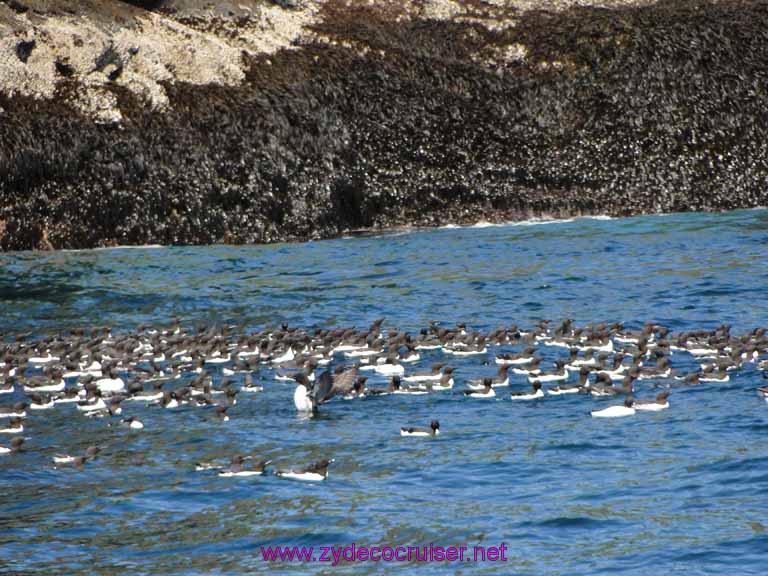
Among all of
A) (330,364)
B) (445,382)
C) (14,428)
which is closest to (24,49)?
(330,364)

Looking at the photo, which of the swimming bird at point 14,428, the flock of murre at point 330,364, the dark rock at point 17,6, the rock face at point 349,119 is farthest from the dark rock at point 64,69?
the swimming bird at point 14,428

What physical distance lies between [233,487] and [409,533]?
8.41ft

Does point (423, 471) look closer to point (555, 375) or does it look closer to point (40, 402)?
point (555, 375)

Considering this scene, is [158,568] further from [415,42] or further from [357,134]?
[415,42]

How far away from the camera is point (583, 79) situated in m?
37.5

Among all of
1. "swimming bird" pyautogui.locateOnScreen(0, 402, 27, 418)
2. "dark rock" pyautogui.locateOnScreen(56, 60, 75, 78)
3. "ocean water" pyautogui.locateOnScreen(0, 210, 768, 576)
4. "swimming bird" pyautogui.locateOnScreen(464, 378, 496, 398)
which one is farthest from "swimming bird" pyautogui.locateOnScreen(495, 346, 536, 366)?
"dark rock" pyautogui.locateOnScreen(56, 60, 75, 78)

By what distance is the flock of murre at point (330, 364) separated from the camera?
18.4 metres

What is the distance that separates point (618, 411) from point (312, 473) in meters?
4.75

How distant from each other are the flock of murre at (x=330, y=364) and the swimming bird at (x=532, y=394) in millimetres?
21

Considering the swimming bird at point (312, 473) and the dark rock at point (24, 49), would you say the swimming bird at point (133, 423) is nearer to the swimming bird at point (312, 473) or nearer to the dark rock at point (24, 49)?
the swimming bird at point (312, 473)

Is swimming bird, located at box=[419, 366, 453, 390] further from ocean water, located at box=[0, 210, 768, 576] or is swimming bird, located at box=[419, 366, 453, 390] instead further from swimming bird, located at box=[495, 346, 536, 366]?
swimming bird, located at box=[495, 346, 536, 366]

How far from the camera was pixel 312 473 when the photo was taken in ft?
49.1

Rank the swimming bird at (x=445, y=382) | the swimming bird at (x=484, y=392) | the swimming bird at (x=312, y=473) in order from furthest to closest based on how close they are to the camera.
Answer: the swimming bird at (x=445, y=382), the swimming bird at (x=484, y=392), the swimming bird at (x=312, y=473)

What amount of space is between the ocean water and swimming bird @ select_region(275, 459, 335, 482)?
0.39 ft
